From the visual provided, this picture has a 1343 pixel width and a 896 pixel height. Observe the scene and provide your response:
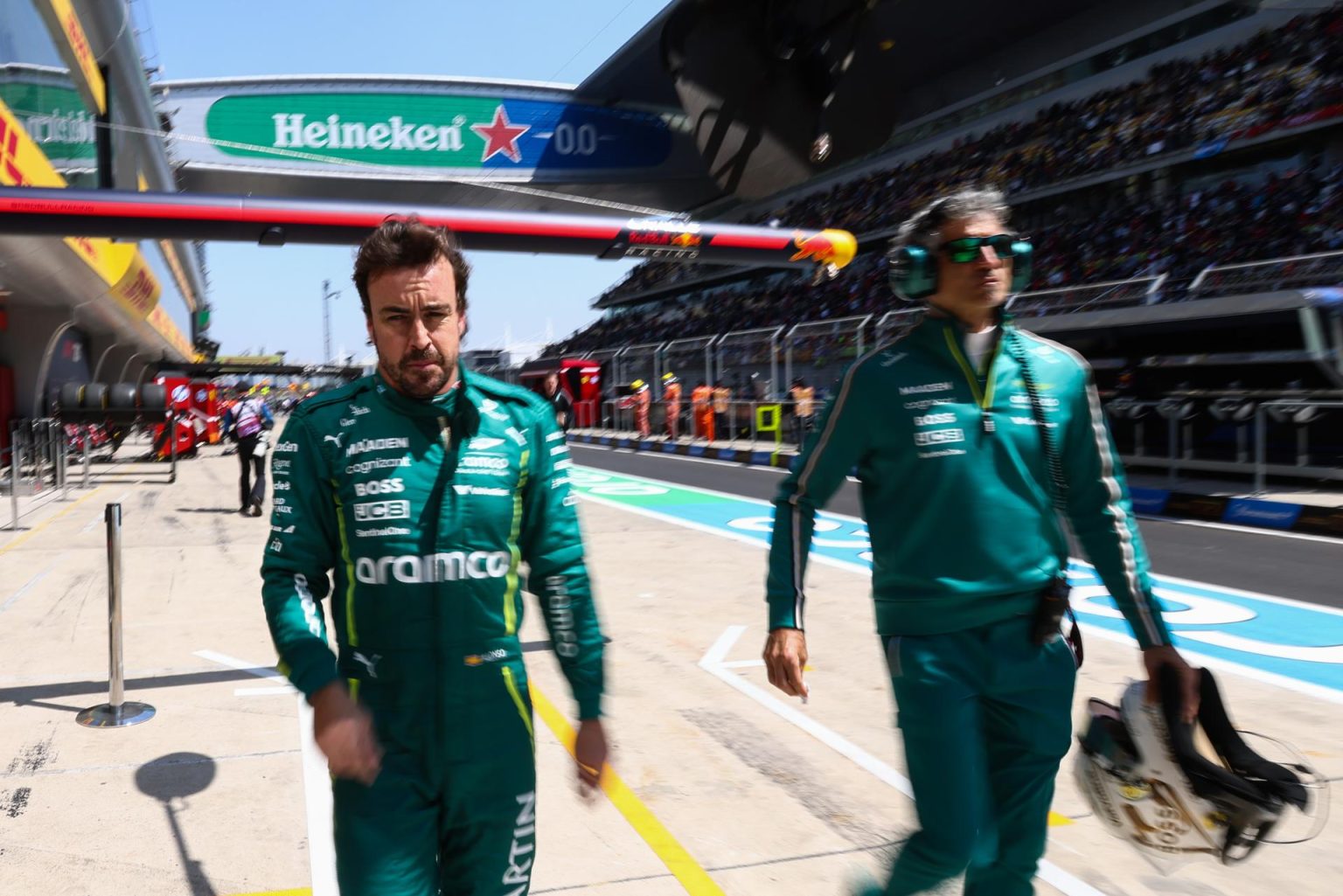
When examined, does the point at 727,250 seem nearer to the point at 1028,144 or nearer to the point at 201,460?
the point at 201,460

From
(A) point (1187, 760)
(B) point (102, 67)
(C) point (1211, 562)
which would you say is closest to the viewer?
(A) point (1187, 760)

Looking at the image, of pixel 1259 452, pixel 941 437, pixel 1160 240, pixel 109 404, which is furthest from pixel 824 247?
pixel 1160 240

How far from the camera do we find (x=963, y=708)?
2.27 meters

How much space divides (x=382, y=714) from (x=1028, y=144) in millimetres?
35028

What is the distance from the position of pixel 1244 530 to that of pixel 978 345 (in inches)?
422

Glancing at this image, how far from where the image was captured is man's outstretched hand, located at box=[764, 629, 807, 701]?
2486 millimetres

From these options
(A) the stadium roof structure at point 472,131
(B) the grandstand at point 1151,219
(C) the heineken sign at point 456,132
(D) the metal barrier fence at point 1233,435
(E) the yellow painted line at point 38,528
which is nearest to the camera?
(E) the yellow painted line at point 38,528

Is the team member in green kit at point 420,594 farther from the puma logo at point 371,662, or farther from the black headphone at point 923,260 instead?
the black headphone at point 923,260

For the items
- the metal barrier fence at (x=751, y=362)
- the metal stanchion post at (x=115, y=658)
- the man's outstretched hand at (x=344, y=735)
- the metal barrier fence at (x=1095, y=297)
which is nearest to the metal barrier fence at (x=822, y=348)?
the metal barrier fence at (x=751, y=362)

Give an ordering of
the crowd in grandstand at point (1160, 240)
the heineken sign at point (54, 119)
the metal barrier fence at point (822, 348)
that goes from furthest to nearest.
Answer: the crowd in grandstand at point (1160, 240)
the metal barrier fence at point (822, 348)
the heineken sign at point (54, 119)

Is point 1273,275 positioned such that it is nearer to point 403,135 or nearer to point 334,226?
point 334,226

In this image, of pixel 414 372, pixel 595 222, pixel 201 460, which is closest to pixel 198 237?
pixel 595 222

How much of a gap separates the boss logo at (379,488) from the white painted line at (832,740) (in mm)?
1481

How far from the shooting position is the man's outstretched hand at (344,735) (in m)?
1.79
